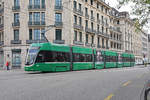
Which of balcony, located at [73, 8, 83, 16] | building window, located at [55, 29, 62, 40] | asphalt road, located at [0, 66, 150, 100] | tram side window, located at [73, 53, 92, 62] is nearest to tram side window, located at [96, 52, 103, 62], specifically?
tram side window, located at [73, 53, 92, 62]

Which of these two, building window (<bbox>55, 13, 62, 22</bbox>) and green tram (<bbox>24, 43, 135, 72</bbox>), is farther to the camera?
building window (<bbox>55, 13, 62, 22</bbox>)

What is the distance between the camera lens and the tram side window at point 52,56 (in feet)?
67.3

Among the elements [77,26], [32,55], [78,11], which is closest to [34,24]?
[77,26]

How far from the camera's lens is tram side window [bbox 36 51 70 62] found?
808 inches

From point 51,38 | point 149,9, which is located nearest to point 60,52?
point 149,9

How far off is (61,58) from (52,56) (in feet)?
5.06

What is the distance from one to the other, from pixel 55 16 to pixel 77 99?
1269 inches

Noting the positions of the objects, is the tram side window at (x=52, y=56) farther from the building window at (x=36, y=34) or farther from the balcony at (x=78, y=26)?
the balcony at (x=78, y=26)

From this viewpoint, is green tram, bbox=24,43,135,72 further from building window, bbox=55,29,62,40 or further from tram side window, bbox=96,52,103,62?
building window, bbox=55,29,62,40

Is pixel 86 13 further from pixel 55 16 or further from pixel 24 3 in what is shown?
pixel 24 3

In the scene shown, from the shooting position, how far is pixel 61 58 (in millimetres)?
22844

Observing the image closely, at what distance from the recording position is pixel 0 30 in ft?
129

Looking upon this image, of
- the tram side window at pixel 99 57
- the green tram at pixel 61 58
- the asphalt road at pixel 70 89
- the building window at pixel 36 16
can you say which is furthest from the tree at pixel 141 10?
the building window at pixel 36 16

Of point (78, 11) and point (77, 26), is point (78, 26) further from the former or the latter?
point (78, 11)
